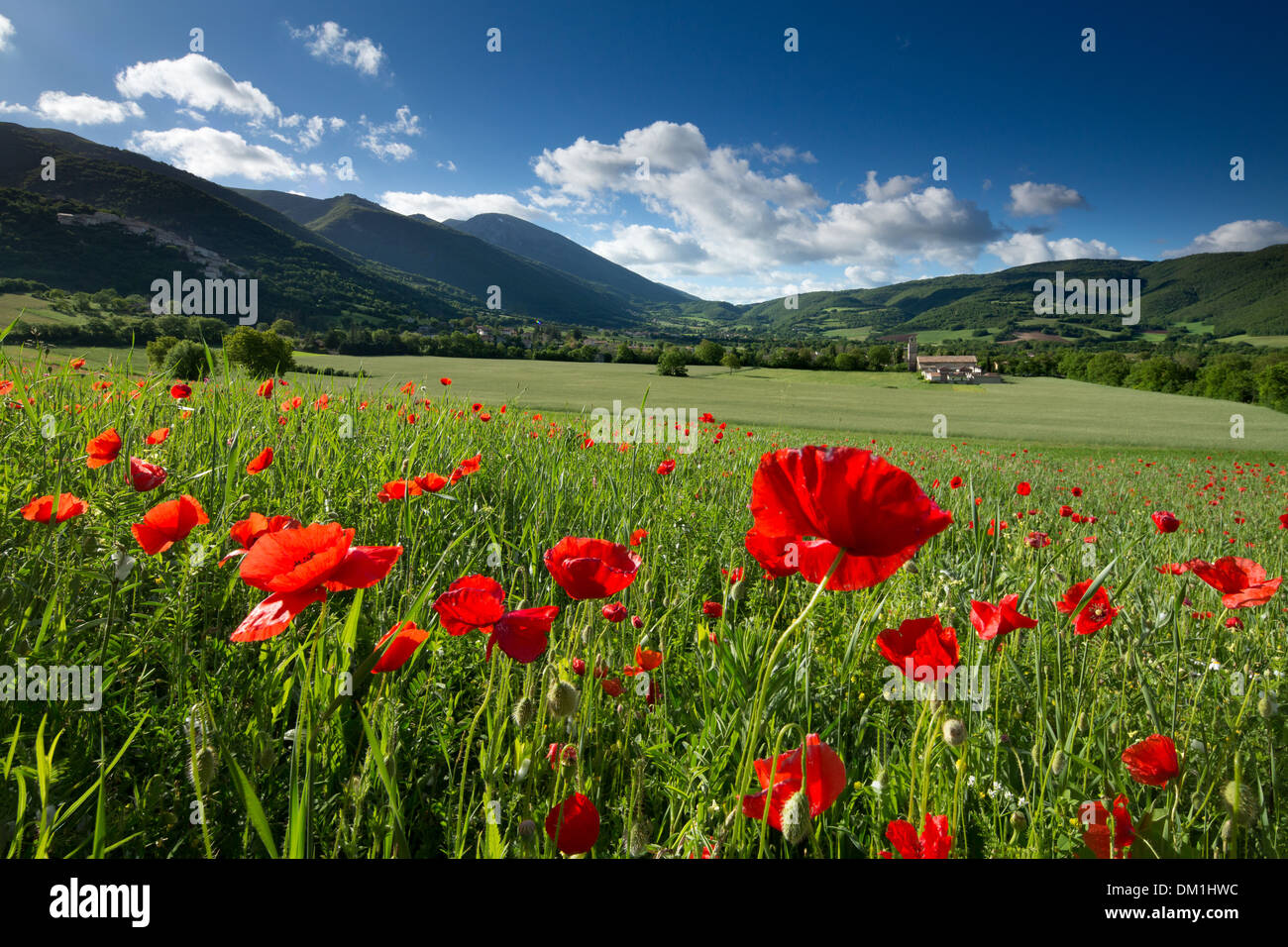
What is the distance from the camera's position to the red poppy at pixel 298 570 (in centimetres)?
77

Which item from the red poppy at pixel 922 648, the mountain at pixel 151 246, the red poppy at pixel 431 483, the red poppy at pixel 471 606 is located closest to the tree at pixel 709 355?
the mountain at pixel 151 246

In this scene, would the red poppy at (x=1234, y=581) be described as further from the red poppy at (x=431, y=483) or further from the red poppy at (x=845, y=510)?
the red poppy at (x=431, y=483)

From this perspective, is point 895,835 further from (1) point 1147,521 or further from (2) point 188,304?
(2) point 188,304

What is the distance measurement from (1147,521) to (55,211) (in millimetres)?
152906

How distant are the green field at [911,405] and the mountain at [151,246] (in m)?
63.1

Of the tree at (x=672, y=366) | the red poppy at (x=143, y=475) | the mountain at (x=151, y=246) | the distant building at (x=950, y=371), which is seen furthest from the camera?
the mountain at (x=151, y=246)

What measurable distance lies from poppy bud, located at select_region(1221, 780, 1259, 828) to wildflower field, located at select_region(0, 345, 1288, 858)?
2 cm

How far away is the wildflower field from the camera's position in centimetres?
82

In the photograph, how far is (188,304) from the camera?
5457 mm

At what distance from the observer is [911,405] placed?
115 feet

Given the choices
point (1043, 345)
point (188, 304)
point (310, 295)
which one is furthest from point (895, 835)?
point (1043, 345)

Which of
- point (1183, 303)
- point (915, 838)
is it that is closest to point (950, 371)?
point (915, 838)

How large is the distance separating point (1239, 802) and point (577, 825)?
101 cm

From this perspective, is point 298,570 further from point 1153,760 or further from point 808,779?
point 1153,760
